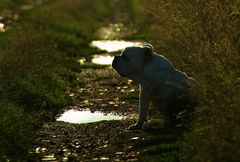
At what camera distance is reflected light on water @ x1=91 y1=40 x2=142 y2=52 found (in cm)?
2147

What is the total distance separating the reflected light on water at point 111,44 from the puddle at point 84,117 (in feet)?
30.9

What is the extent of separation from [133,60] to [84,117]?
2042mm

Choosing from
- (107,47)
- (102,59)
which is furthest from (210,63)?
(107,47)

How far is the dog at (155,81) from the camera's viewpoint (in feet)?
31.2

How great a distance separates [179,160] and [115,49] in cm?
1367

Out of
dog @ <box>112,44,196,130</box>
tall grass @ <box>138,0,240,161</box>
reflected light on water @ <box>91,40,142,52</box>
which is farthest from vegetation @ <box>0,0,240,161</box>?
reflected light on water @ <box>91,40,142,52</box>

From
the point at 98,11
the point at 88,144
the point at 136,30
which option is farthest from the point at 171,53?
Answer: the point at 98,11

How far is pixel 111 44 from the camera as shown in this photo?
75.3 ft

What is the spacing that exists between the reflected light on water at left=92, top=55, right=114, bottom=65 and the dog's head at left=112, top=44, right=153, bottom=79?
8.22 metres

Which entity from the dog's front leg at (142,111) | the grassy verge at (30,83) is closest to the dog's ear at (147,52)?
the dog's front leg at (142,111)

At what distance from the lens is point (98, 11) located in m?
33.9

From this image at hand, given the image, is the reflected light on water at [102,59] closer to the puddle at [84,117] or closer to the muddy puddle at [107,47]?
the muddy puddle at [107,47]

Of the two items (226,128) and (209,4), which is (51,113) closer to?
(209,4)

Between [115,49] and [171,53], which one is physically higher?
[115,49]
